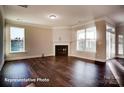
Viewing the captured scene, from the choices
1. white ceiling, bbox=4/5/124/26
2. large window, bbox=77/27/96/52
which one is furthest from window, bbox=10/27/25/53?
large window, bbox=77/27/96/52

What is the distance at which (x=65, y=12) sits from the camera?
111 cm

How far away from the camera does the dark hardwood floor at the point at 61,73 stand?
3.56 feet

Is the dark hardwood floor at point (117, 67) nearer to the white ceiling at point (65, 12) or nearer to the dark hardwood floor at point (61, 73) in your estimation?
the dark hardwood floor at point (61, 73)

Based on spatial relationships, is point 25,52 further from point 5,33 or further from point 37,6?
point 37,6

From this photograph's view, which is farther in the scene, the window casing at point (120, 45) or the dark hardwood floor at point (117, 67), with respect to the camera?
the window casing at point (120, 45)

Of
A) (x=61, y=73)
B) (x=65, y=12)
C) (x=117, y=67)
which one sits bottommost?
(x=61, y=73)

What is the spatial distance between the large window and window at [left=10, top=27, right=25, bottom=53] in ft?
2.52

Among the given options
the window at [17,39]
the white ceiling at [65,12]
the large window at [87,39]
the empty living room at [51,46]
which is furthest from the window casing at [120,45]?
the window at [17,39]

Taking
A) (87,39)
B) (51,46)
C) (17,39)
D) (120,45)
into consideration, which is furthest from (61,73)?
(120,45)

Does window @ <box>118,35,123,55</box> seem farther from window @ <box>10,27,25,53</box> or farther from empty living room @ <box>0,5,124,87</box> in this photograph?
window @ <box>10,27,25,53</box>

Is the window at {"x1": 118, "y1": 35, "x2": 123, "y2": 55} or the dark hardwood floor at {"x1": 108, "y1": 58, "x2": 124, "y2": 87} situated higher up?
the window at {"x1": 118, "y1": 35, "x2": 123, "y2": 55}

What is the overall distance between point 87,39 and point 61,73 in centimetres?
59

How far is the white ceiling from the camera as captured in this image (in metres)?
1.04

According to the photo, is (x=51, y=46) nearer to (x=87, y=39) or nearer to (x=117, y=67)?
(x=87, y=39)
